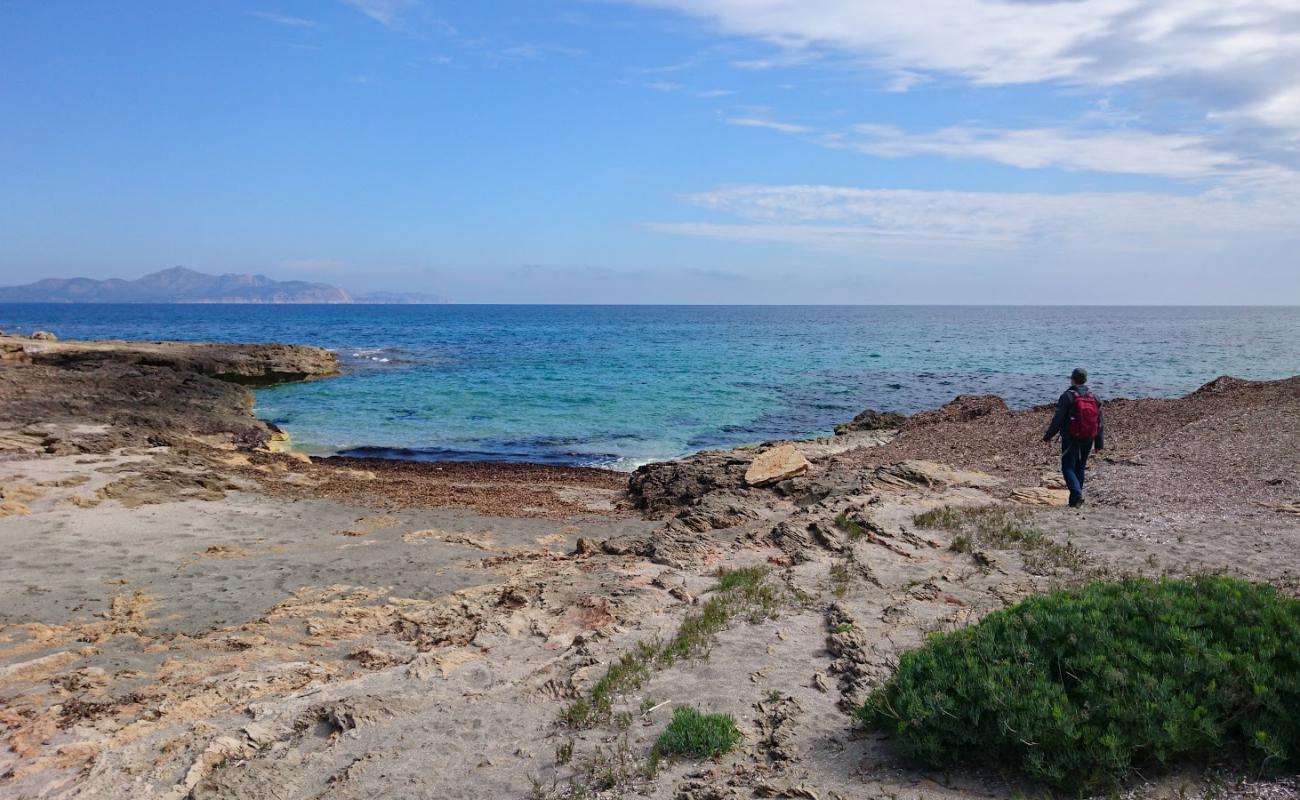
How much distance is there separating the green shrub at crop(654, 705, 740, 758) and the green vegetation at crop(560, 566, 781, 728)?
0.76m

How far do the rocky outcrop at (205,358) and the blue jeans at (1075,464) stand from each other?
39004 mm

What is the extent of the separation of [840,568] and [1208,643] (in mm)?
4723

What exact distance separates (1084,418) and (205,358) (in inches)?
1786

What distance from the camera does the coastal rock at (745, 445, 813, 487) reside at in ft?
53.2

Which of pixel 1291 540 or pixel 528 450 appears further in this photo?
pixel 528 450

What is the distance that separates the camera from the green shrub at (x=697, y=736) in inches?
223

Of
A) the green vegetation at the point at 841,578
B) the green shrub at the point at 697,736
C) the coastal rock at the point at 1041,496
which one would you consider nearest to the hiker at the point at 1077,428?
the coastal rock at the point at 1041,496

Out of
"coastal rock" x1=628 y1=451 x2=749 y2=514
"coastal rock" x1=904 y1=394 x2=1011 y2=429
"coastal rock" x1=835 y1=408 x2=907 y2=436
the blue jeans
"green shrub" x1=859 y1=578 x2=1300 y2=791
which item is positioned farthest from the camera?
"coastal rock" x1=835 y1=408 x2=907 y2=436

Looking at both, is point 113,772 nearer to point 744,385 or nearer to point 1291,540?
point 1291,540

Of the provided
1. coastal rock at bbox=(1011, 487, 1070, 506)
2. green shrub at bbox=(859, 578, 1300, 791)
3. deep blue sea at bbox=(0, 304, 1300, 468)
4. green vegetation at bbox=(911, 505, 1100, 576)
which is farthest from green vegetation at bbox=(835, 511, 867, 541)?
deep blue sea at bbox=(0, 304, 1300, 468)

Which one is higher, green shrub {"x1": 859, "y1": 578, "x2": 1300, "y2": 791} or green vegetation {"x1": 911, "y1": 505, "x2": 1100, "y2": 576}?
green shrub {"x1": 859, "y1": 578, "x2": 1300, "y2": 791}

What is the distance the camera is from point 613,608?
29.7ft

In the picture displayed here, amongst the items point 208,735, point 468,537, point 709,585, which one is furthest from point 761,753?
point 468,537

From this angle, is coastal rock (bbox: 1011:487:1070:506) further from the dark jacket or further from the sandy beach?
the dark jacket
